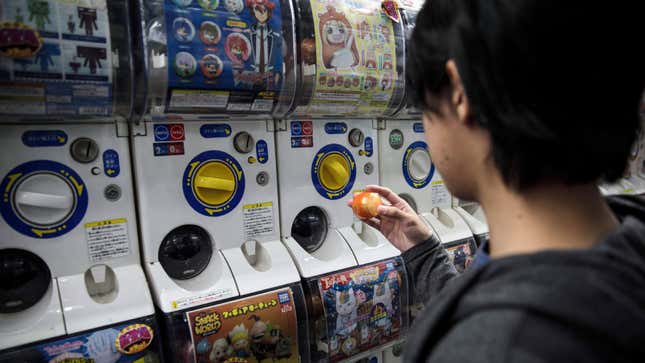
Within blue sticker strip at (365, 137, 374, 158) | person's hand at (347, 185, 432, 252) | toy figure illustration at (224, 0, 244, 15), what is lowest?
person's hand at (347, 185, 432, 252)

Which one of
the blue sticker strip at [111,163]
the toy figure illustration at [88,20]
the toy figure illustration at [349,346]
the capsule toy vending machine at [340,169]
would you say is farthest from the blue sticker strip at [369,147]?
the toy figure illustration at [88,20]

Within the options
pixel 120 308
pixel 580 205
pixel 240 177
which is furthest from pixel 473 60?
pixel 120 308

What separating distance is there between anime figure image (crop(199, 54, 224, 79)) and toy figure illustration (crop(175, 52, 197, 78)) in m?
0.03

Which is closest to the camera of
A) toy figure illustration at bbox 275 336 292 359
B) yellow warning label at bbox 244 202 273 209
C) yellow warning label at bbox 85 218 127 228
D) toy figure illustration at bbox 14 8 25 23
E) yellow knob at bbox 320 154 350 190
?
toy figure illustration at bbox 14 8 25 23

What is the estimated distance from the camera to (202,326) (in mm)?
1217

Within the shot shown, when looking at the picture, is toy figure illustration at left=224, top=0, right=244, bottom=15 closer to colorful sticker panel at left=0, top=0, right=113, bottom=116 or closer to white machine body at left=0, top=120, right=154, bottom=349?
colorful sticker panel at left=0, top=0, right=113, bottom=116

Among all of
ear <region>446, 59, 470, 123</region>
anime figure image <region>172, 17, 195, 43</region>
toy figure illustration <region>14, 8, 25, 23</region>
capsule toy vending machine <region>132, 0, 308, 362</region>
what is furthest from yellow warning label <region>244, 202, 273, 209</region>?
ear <region>446, 59, 470, 123</region>

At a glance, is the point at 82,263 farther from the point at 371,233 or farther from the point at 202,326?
the point at 371,233

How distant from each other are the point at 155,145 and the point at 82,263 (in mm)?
402

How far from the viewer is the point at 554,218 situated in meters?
0.60

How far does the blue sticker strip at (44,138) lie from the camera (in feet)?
3.72

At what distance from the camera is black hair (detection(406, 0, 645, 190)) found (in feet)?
1.70

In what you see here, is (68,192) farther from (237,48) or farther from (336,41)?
(336,41)

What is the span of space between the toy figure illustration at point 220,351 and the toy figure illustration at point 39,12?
37.5 inches
